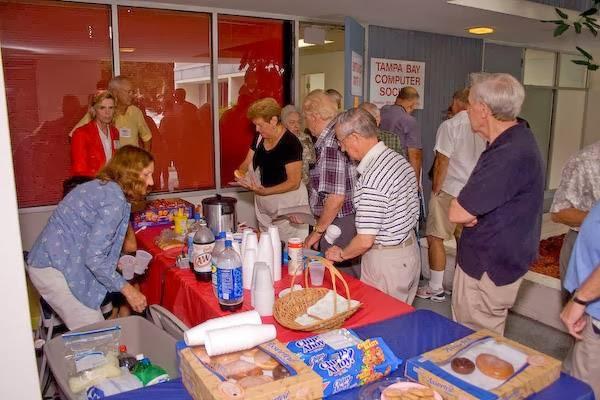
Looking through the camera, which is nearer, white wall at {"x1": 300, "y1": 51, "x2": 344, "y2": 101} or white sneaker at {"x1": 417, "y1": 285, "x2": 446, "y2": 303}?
white sneaker at {"x1": 417, "y1": 285, "x2": 446, "y2": 303}

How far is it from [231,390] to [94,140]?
2879mm

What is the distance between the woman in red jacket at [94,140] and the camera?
11.6 ft

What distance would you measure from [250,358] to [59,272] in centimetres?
134

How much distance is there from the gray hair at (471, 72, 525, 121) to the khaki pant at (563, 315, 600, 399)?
0.85 meters

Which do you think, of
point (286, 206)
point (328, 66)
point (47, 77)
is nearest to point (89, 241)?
point (286, 206)

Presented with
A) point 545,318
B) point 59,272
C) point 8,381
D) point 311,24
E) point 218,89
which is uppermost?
point 311,24

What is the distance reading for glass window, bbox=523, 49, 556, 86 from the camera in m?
7.12

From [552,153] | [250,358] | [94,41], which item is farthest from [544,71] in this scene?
[250,358]

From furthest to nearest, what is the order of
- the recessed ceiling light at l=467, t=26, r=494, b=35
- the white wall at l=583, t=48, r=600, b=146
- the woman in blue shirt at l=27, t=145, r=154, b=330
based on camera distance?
the white wall at l=583, t=48, r=600, b=146 → the recessed ceiling light at l=467, t=26, r=494, b=35 → the woman in blue shirt at l=27, t=145, r=154, b=330

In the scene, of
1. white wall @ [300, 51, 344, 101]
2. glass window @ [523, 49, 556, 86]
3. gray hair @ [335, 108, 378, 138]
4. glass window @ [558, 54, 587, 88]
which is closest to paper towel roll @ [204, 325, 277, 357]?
gray hair @ [335, 108, 378, 138]

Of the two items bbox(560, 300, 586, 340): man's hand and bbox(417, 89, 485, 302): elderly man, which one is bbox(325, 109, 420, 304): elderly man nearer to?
bbox(560, 300, 586, 340): man's hand

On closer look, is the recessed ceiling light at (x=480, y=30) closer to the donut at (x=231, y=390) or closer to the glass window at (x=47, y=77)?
the glass window at (x=47, y=77)

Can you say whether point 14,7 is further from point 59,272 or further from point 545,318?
point 545,318

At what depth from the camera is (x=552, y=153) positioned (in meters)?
7.64
